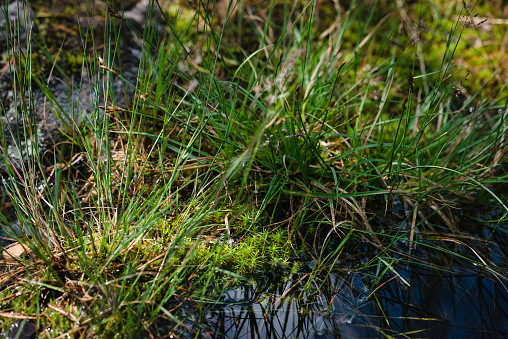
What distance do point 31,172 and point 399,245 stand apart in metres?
1.58

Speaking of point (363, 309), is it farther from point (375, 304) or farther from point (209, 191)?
point (209, 191)

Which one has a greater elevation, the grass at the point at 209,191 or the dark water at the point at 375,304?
the grass at the point at 209,191

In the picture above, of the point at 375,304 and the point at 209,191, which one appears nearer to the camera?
the point at 375,304

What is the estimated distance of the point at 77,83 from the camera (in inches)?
86.7

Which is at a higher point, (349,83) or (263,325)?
(349,83)

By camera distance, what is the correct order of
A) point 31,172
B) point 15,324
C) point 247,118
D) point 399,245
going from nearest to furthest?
point 15,324
point 31,172
point 399,245
point 247,118

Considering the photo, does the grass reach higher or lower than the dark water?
higher

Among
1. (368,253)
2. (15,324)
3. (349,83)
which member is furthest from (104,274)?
(349,83)

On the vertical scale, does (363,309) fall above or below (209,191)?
below

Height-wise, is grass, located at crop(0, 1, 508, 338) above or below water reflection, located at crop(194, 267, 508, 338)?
above

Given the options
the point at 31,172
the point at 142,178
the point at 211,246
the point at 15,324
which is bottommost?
the point at 15,324

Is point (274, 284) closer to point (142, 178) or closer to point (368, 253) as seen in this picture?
point (368, 253)

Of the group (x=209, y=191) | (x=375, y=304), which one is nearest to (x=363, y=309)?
(x=375, y=304)

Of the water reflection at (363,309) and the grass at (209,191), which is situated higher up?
the grass at (209,191)
